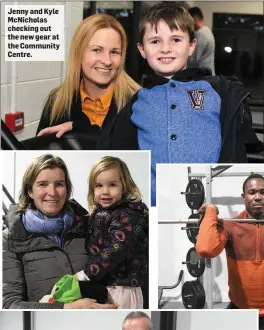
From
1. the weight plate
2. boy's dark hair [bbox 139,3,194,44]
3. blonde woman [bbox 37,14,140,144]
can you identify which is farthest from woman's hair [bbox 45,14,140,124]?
the weight plate

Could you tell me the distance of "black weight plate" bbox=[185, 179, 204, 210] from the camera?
2.26 meters

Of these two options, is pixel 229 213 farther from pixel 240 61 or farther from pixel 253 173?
pixel 240 61

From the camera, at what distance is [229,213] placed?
7.43 ft

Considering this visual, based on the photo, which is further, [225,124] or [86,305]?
[86,305]

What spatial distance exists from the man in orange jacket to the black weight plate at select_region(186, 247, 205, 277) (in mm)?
→ 21

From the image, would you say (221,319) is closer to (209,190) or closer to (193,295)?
(193,295)

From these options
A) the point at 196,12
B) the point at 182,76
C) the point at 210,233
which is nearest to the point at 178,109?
the point at 182,76

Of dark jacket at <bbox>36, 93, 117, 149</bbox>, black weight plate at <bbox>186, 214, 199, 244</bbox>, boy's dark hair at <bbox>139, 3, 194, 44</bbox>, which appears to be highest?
boy's dark hair at <bbox>139, 3, 194, 44</bbox>

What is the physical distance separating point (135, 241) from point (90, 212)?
196mm

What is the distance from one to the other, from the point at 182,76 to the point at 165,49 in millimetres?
113

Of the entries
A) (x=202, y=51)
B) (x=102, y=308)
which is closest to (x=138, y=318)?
(x=102, y=308)

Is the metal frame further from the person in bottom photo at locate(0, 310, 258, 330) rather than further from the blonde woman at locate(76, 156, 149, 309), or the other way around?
the blonde woman at locate(76, 156, 149, 309)

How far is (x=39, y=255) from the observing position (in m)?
2.28

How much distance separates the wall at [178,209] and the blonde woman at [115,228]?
0.07 meters
